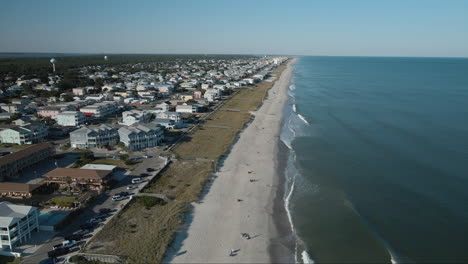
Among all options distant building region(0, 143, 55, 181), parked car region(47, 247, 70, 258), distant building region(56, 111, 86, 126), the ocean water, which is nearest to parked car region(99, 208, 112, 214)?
parked car region(47, 247, 70, 258)

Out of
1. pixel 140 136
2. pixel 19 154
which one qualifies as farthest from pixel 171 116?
pixel 19 154

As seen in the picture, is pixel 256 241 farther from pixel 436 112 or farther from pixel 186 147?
pixel 436 112

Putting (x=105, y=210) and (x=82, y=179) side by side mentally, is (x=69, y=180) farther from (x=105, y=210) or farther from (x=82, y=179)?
(x=105, y=210)

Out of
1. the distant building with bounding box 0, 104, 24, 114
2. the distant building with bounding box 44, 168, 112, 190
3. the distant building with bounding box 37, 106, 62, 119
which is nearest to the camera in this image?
the distant building with bounding box 44, 168, 112, 190

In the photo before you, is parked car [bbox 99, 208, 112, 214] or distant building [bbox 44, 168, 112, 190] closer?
parked car [bbox 99, 208, 112, 214]

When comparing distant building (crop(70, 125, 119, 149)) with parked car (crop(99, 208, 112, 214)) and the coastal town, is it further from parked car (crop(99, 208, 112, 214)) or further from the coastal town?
parked car (crop(99, 208, 112, 214))

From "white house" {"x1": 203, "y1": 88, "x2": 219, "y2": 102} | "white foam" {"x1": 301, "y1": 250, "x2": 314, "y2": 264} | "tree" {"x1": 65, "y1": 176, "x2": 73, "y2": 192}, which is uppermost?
"white house" {"x1": 203, "y1": 88, "x2": 219, "y2": 102}

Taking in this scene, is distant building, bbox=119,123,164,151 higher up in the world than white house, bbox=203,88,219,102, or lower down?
lower down

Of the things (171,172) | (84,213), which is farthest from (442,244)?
(84,213)
